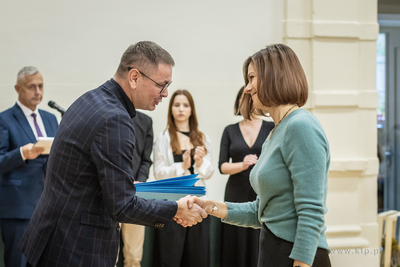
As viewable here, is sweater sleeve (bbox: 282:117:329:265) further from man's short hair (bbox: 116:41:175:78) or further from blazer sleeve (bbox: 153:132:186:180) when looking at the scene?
blazer sleeve (bbox: 153:132:186:180)

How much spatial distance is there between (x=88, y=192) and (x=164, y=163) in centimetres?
196

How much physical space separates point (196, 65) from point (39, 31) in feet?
5.48

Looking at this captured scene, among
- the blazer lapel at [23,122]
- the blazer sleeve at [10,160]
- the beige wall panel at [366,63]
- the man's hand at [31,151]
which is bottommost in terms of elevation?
the blazer sleeve at [10,160]

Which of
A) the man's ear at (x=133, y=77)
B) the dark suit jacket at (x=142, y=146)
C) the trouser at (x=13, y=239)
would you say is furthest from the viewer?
the dark suit jacket at (x=142, y=146)

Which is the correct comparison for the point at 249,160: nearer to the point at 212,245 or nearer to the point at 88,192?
the point at 212,245

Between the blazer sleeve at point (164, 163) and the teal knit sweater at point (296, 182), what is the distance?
1.80 meters

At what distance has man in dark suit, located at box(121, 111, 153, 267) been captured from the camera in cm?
332

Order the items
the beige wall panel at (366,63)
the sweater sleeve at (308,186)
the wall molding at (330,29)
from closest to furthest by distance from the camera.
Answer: the sweater sleeve at (308,186)
the wall molding at (330,29)
the beige wall panel at (366,63)

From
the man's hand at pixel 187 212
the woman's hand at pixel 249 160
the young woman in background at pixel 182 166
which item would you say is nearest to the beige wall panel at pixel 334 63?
the woman's hand at pixel 249 160

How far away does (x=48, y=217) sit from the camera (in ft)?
4.93

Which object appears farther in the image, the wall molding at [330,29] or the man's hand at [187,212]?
the wall molding at [330,29]

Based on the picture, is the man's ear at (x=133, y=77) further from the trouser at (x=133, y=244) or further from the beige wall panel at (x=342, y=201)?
the beige wall panel at (x=342, y=201)

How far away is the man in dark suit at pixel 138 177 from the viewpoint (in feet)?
10.9

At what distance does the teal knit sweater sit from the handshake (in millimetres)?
303
